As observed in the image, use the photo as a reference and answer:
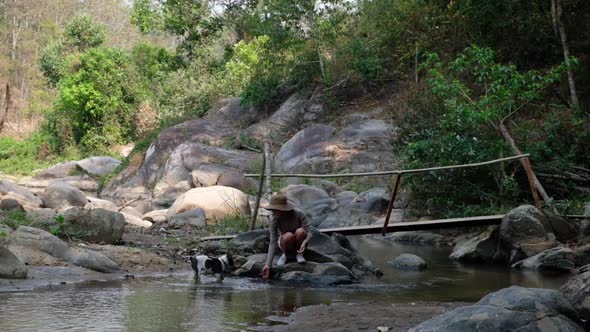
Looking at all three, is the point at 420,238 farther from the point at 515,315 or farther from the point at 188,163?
the point at 515,315

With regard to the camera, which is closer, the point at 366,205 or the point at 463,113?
the point at 463,113

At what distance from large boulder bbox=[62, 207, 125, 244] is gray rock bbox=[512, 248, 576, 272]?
597cm

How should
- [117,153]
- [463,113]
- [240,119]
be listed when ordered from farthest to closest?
[117,153], [240,119], [463,113]

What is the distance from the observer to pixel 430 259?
11516mm

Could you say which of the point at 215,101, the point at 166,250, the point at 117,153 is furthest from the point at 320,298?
the point at 117,153

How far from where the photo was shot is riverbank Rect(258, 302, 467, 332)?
581 cm

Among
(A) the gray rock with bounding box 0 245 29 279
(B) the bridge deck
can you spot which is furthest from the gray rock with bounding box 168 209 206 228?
(A) the gray rock with bounding box 0 245 29 279

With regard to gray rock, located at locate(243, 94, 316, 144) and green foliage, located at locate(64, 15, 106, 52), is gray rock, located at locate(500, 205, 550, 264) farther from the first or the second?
green foliage, located at locate(64, 15, 106, 52)

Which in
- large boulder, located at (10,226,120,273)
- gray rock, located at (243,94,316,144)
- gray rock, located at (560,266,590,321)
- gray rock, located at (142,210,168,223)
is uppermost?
gray rock, located at (243,94,316,144)

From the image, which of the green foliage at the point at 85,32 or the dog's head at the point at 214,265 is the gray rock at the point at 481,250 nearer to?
the dog's head at the point at 214,265

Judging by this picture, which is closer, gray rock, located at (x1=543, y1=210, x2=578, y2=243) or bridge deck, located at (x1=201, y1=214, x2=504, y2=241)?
bridge deck, located at (x1=201, y1=214, x2=504, y2=241)

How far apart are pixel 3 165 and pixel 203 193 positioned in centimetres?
2011

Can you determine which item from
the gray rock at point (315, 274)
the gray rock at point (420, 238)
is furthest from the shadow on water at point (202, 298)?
the gray rock at point (420, 238)

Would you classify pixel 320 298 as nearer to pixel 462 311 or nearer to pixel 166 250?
pixel 462 311
